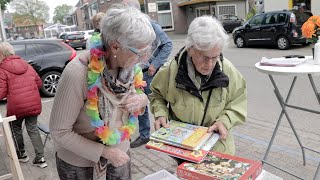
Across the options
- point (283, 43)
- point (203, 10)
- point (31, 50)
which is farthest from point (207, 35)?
point (203, 10)

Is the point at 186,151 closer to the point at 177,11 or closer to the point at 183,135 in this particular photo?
the point at 183,135

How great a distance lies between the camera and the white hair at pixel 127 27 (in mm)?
1478

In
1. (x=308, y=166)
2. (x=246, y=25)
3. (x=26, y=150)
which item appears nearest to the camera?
(x=308, y=166)

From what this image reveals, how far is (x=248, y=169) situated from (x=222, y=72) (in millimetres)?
646

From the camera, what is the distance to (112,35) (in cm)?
152

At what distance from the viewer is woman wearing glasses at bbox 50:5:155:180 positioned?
1.52 m

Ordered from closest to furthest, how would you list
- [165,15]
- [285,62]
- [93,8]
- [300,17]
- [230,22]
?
[285,62] → [300,17] → [230,22] → [165,15] → [93,8]

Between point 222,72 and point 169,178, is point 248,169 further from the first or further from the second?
point 222,72

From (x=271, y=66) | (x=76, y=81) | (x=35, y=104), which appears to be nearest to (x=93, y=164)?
(x=76, y=81)

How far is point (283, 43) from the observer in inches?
498

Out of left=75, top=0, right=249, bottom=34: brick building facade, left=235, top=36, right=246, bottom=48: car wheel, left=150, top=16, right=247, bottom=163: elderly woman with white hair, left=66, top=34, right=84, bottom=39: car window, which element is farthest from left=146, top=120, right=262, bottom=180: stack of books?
left=75, top=0, right=249, bottom=34: brick building facade

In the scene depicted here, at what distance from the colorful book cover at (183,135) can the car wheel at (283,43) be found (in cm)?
1163

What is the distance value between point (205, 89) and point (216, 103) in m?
0.12

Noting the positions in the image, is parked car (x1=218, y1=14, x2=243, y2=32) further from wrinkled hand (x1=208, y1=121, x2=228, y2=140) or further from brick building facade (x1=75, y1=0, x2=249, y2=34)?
wrinkled hand (x1=208, y1=121, x2=228, y2=140)
